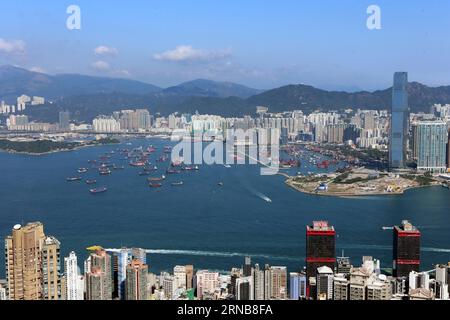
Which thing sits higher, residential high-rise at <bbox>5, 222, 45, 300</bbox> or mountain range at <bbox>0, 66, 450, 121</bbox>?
mountain range at <bbox>0, 66, 450, 121</bbox>

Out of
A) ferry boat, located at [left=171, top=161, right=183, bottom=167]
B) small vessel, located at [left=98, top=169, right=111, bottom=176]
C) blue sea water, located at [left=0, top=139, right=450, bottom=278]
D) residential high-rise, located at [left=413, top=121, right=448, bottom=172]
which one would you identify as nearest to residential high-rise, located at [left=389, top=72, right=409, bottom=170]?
Answer: residential high-rise, located at [left=413, top=121, right=448, bottom=172]

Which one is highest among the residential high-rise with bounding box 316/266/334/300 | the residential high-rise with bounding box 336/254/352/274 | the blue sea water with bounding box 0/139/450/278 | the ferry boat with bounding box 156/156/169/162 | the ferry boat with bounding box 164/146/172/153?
the ferry boat with bounding box 164/146/172/153

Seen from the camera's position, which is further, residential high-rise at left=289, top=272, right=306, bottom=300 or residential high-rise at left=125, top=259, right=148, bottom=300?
residential high-rise at left=289, top=272, right=306, bottom=300

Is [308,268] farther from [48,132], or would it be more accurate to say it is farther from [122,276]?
[48,132]

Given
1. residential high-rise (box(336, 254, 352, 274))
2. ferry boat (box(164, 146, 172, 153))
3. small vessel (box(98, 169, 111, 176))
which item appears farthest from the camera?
ferry boat (box(164, 146, 172, 153))

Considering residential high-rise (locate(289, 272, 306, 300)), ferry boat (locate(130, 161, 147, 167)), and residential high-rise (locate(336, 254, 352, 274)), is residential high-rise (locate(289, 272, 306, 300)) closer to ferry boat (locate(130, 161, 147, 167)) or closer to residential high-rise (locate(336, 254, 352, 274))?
residential high-rise (locate(336, 254, 352, 274))

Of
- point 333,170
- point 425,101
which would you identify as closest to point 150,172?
point 333,170

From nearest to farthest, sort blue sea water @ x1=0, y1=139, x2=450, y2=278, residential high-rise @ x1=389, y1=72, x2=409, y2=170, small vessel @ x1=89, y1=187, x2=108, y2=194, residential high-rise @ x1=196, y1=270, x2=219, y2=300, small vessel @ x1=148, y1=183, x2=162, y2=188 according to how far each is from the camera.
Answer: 1. residential high-rise @ x1=196, y1=270, x2=219, y2=300
2. blue sea water @ x1=0, y1=139, x2=450, y2=278
3. small vessel @ x1=89, y1=187, x2=108, y2=194
4. small vessel @ x1=148, y1=183, x2=162, y2=188
5. residential high-rise @ x1=389, y1=72, x2=409, y2=170

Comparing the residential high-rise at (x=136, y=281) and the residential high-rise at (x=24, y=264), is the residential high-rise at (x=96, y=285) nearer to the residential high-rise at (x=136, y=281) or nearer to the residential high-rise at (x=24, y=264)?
the residential high-rise at (x=136, y=281)
